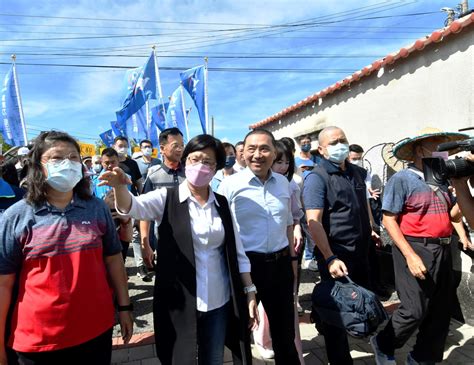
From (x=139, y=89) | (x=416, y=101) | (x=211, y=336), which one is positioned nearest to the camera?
(x=211, y=336)

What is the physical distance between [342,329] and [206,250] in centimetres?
142


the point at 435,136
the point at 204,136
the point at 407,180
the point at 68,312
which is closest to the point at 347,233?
the point at 407,180

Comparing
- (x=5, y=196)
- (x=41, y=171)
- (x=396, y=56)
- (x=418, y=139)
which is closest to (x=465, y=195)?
(x=418, y=139)

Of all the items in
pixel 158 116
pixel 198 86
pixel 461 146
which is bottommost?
pixel 461 146

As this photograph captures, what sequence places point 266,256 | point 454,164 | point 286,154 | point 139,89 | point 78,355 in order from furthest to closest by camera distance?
point 139,89 < point 286,154 < point 266,256 < point 454,164 < point 78,355

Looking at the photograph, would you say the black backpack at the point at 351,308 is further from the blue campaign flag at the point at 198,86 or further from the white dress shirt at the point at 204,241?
the blue campaign flag at the point at 198,86

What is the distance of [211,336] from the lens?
2.15m

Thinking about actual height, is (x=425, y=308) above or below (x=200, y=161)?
below

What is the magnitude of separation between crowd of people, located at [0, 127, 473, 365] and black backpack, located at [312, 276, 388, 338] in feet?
0.46

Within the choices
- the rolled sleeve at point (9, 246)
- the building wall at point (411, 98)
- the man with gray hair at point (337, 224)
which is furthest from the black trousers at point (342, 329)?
the building wall at point (411, 98)

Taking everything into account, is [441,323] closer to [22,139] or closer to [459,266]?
[459,266]

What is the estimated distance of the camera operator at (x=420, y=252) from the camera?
2812mm

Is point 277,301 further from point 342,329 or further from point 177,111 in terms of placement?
point 177,111

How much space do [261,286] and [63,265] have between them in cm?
138
